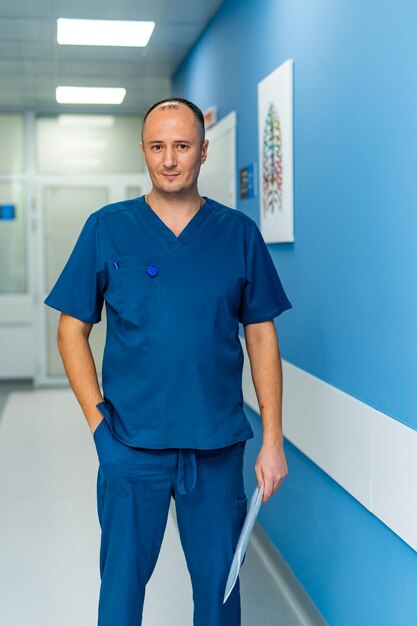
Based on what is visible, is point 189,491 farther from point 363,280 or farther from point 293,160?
point 293,160

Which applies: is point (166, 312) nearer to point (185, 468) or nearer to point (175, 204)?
point (175, 204)

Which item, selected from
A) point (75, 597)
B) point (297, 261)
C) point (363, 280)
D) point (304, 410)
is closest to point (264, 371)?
point (363, 280)

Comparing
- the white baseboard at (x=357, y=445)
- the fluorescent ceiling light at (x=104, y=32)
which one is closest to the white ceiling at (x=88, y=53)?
the fluorescent ceiling light at (x=104, y=32)

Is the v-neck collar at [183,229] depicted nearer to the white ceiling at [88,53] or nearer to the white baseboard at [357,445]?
the white baseboard at [357,445]

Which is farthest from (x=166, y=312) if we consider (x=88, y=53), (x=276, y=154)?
(x=88, y=53)

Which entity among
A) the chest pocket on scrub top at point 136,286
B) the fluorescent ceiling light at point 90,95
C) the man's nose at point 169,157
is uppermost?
the fluorescent ceiling light at point 90,95

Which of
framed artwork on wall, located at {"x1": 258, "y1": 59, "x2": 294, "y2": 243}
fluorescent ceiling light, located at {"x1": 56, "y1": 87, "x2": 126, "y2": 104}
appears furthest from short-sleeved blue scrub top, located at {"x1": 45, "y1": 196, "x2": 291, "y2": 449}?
fluorescent ceiling light, located at {"x1": 56, "y1": 87, "x2": 126, "y2": 104}

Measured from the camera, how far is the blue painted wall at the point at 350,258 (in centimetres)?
191

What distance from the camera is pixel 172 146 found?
1.83 metres

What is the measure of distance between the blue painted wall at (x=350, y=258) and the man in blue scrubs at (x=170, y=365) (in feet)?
1.05

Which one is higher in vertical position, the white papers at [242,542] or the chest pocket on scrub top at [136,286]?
the chest pocket on scrub top at [136,286]

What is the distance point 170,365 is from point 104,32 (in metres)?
3.56

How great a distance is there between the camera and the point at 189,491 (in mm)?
1886

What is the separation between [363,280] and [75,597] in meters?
1.67
